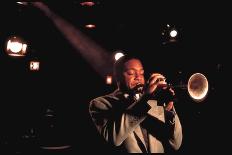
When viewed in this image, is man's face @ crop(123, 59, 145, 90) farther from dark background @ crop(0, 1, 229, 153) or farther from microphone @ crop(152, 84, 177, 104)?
dark background @ crop(0, 1, 229, 153)

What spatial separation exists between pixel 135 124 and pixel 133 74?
2.27 feet

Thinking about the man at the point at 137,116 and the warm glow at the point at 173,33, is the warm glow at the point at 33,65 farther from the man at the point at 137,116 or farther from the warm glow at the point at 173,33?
the man at the point at 137,116

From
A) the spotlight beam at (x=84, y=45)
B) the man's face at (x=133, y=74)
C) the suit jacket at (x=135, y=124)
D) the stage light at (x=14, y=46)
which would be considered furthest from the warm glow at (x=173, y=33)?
the suit jacket at (x=135, y=124)

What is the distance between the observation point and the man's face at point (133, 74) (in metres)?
3.17

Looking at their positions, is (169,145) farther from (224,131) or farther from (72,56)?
(72,56)

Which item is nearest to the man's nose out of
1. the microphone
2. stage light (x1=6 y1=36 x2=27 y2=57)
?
Result: the microphone

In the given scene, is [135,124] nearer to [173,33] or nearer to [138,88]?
[138,88]

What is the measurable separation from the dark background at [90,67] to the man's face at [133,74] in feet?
10.4

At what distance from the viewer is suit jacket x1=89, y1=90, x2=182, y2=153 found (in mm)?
2703

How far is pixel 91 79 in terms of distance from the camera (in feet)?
62.9

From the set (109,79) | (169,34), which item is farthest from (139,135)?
(109,79)

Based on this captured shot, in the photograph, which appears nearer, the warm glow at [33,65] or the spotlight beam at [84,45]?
the spotlight beam at [84,45]

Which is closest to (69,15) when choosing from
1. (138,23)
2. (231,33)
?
(138,23)

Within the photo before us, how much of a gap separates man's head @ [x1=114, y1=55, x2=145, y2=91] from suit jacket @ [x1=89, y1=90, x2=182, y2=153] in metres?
0.16
